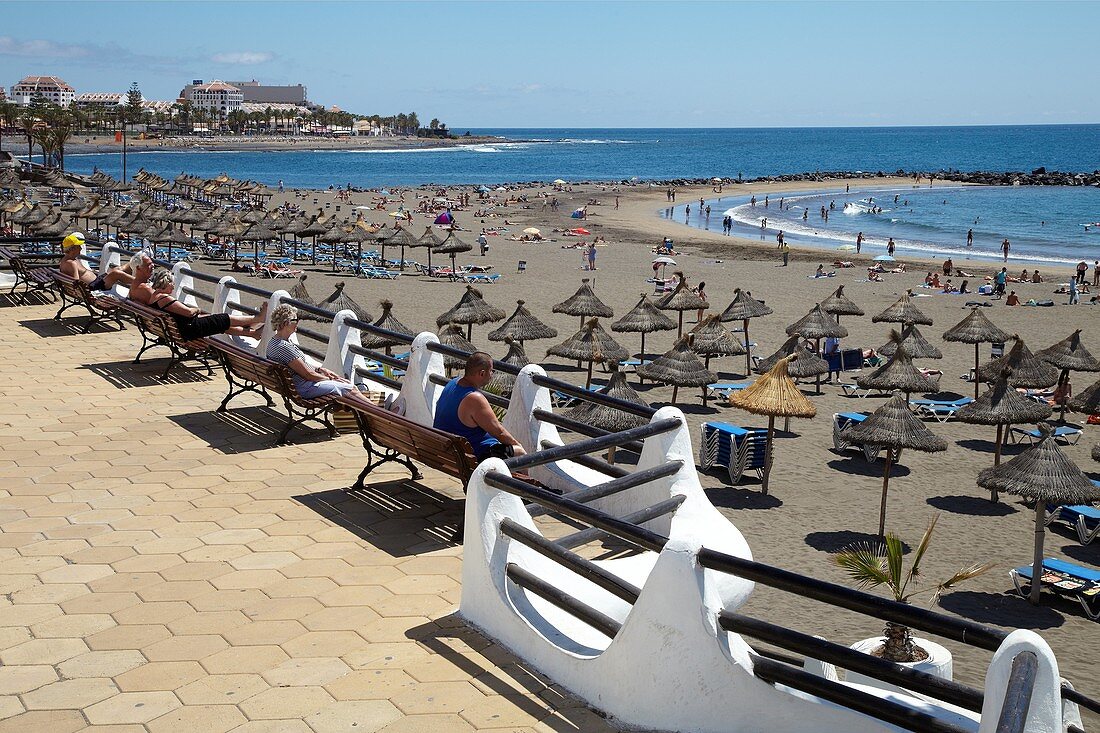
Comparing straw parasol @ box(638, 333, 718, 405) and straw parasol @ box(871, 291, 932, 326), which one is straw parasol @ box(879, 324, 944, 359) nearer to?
straw parasol @ box(871, 291, 932, 326)

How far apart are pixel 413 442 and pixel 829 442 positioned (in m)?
10.2

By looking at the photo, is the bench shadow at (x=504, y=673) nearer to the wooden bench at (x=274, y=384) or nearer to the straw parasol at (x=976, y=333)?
the wooden bench at (x=274, y=384)

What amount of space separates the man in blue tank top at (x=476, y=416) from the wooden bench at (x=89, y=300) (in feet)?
18.1

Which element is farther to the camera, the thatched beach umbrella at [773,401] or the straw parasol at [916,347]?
the straw parasol at [916,347]

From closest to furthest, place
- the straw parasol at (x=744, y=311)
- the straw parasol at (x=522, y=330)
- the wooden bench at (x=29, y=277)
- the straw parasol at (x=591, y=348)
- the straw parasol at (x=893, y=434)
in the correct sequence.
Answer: the straw parasol at (x=893, y=434)
the wooden bench at (x=29, y=277)
the straw parasol at (x=591, y=348)
the straw parasol at (x=522, y=330)
the straw parasol at (x=744, y=311)

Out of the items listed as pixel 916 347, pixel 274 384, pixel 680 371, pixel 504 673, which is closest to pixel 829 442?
pixel 680 371

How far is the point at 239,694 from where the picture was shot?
11.8 ft

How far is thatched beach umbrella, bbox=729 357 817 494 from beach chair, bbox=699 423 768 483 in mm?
304

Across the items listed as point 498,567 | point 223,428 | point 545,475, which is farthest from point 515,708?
point 223,428

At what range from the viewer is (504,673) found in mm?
3783

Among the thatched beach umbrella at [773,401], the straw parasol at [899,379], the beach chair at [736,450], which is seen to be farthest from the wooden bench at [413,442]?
the straw parasol at [899,379]

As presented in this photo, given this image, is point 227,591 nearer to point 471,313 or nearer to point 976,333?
point 471,313

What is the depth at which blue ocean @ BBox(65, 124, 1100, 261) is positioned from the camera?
52281 millimetres

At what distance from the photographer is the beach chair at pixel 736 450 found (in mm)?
12406
